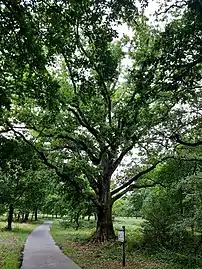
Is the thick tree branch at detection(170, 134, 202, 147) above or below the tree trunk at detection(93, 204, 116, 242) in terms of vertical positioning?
above

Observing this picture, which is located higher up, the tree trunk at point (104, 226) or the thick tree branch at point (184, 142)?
the thick tree branch at point (184, 142)

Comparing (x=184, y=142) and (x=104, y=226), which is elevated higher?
(x=184, y=142)

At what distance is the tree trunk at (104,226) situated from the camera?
732 inches

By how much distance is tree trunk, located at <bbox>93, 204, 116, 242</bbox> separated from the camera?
18594 mm

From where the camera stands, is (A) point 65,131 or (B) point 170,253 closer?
(B) point 170,253

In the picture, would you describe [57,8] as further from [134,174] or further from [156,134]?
[134,174]

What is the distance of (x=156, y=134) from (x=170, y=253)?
14.7 feet

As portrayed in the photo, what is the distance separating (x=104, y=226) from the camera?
62.2 feet

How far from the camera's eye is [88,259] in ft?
41.4

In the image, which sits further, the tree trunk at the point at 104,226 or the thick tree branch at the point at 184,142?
the tree trunk at the point at 104,226

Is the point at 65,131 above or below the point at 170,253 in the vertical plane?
above

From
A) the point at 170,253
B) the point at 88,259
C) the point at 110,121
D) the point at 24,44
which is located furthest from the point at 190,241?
the point at 24,44

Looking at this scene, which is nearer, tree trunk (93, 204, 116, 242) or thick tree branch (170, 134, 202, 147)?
thick tree branch (170, 134, 202, 147)

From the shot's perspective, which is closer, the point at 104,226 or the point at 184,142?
the point at 184,142
